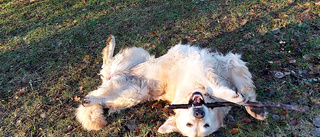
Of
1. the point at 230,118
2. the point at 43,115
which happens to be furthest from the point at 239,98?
the point at 43,115

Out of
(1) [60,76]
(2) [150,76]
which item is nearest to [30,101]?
(1) [60,76]

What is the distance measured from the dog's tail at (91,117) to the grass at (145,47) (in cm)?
12

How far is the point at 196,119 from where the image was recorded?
272 cm

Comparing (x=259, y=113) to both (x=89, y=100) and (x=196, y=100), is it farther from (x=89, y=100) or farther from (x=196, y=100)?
(x=89, y=100)

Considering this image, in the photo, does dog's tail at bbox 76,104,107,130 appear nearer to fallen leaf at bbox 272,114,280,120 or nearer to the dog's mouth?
the dog's mouth

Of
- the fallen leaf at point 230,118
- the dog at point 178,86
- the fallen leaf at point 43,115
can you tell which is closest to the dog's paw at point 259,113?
the dog at point 178,86

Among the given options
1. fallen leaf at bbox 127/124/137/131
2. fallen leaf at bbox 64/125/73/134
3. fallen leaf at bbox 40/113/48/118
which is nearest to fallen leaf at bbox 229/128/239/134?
fallen leaf at bbox 127/124/137/131

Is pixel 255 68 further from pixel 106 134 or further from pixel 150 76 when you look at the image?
pixel 106 134

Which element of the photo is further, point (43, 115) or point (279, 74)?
point (43, 115)

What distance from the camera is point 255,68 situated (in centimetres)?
387

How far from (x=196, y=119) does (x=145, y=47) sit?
2.79 meters

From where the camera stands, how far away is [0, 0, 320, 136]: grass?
3406mm

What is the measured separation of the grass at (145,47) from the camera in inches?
134

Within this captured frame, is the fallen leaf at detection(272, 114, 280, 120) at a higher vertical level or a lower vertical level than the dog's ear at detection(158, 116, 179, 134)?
higher
